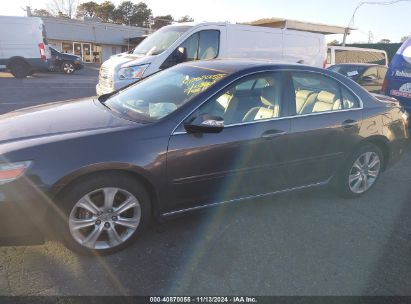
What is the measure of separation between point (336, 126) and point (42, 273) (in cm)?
300

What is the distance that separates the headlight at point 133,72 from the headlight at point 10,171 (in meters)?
5.30

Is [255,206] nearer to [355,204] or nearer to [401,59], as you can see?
[355,204]

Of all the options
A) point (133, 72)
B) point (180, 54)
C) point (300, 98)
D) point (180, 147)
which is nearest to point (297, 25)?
point (180, 54)

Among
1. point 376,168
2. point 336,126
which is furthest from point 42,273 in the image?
point 376,168

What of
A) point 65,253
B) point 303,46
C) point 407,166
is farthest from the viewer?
point 303,46

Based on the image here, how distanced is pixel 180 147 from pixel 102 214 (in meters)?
0.80

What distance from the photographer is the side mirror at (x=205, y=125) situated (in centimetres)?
286

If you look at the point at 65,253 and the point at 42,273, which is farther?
the point at 65,253

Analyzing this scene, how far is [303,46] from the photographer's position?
984cm

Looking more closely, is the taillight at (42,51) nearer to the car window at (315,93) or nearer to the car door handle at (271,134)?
the car window at (315,93)

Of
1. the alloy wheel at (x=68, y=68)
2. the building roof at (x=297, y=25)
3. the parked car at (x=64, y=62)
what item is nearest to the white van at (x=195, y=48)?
the building roof at (x=297, y=25)

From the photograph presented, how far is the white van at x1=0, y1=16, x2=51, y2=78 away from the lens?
14.9 meters

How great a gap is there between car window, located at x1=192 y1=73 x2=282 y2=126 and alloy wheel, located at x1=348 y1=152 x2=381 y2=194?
4.34 ft

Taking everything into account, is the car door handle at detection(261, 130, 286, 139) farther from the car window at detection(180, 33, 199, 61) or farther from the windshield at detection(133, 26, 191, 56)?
the windshield at detection(133, 26, 191, 56)
